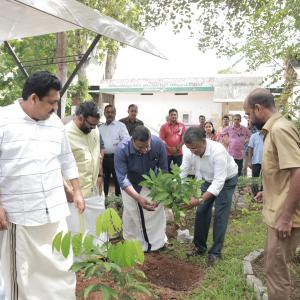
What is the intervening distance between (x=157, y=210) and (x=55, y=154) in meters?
2.22

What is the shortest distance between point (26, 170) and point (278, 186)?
5.42 feet

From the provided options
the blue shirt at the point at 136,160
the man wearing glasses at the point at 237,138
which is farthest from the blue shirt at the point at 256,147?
the blue shirt at the point at 136,160

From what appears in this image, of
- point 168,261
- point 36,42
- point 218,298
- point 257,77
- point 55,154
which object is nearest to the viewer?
point 55,154

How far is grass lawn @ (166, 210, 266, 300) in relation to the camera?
3.54 meters

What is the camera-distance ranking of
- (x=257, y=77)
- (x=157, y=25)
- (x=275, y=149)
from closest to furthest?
1. (x=275, y=149)
2. (x=157, y=25)
3. (x=257, y=77)

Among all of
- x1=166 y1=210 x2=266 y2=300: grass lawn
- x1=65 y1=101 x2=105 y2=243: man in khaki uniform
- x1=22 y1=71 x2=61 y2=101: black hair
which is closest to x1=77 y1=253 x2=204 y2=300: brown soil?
x1=166 y1=210 x2=266 y2=300: grass lawn

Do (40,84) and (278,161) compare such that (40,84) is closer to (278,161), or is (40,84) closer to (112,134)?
(278,161)

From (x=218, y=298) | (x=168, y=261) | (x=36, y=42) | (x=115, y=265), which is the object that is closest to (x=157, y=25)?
(x=36, y=42)

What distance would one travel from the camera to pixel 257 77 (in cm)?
1748

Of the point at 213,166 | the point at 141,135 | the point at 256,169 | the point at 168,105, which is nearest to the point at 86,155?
the point at 141,135

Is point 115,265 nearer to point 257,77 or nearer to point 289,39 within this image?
point 289,39

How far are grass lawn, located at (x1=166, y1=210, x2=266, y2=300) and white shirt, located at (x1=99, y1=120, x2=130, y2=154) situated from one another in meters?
2.05

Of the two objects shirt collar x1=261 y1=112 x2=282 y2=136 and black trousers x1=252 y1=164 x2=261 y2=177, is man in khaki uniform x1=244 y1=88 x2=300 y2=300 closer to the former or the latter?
shirt collar x1=261 y1=112 x2=282 y2=136

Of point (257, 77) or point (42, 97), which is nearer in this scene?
point (42, 97)
